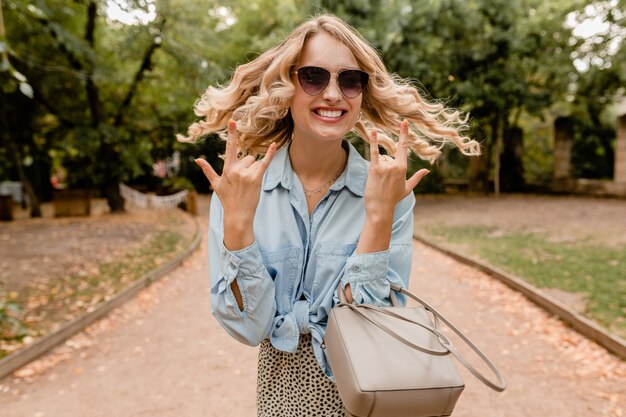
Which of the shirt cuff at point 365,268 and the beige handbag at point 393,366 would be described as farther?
the shirt cuff at point 365,268

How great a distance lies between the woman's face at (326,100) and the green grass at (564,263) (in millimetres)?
4959

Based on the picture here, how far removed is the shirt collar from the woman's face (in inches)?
6.2

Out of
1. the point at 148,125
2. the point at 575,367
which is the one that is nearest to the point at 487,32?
the point at 148,125

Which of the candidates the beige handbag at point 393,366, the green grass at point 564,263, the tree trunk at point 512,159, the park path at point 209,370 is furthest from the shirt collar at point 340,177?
the tree trunk at point 512,159

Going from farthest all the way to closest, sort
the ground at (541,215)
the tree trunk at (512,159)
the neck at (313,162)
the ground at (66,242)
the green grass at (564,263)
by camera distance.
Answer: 1. the tree trunk at (512,159)
2. the ground at (541,215)
3. the ground at (66,242)
4. the green grass at (564,263)
5. the neck at (313,162)

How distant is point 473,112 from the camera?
71.7ft

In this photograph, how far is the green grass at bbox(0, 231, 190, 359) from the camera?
19.0 ft

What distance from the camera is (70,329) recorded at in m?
6.12

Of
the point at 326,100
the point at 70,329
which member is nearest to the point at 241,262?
the point at 326,100

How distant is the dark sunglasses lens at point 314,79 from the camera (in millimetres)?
1818

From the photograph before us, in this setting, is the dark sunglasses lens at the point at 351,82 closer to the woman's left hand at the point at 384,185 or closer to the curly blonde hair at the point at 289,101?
the curly blonde hair at the point at 289,101

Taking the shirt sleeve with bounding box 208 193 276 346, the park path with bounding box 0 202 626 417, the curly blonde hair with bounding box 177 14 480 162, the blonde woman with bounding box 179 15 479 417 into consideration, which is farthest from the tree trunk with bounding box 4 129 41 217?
the shirt sleeve with bounding box 208 193 276 346

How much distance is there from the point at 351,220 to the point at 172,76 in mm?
19013

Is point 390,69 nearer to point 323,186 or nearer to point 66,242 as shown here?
point 66,242
